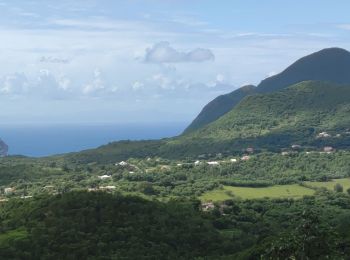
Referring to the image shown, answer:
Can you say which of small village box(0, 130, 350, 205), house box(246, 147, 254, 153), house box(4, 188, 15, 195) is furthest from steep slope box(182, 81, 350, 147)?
house box(4, 188, 15, 195)

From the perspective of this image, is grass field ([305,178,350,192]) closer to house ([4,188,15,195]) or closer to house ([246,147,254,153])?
house ([246,147,254,153])

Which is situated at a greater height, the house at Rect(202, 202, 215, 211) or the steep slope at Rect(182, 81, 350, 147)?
the steep slope at Rect(182, 81, 350, 147)

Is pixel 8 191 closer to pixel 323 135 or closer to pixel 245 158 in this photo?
pixel 245 158

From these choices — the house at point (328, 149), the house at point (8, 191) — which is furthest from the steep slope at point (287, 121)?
the house at point (8, 191)

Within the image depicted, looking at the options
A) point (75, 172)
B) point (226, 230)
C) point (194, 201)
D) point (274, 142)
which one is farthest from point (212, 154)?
point (226, 230)

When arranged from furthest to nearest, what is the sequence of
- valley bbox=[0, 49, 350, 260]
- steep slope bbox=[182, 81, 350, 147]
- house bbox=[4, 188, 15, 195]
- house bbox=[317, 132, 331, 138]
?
steep slope bbox=[182, 81, 350, 147] → house bbox=[317, 132, 331, 138] → house bbox=[4, 188, 15, 195] → valley bbox=[0, 49, 350, 260]

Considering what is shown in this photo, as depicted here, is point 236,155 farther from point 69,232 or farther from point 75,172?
point 69,232
